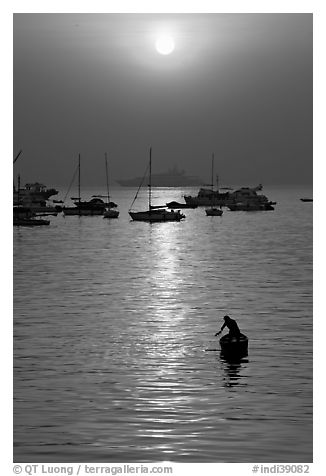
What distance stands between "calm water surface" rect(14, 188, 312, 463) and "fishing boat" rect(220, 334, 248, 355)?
504mm

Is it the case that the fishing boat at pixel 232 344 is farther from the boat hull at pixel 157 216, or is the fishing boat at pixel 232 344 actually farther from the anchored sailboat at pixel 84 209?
the anchored sailboat at pixel 84 209

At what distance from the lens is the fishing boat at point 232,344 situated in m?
33.8

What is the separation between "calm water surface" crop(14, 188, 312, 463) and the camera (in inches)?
953

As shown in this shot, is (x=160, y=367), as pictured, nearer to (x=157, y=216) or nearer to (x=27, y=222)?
(x=27, y=222)

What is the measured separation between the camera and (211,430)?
25125mm

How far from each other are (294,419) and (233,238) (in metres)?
98.9

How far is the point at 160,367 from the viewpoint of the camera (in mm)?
33562

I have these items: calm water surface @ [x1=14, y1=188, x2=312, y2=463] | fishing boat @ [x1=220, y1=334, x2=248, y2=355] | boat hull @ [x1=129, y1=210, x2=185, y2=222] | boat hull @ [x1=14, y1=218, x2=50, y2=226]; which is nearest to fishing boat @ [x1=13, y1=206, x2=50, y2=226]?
boat hull @ [x1=14, y1=218, x2=50, y2=226]

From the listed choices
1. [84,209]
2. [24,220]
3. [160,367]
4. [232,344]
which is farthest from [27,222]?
[232,344]

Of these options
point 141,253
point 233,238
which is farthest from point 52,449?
point 233,238

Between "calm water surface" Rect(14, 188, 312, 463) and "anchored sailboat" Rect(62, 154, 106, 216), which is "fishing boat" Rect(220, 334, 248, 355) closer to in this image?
"calm water surface" Rect(14, 188, 312, 463)

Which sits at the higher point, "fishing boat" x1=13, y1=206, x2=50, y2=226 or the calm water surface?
"fishing boat" x1=13, y1=206, x2=50, y2=226

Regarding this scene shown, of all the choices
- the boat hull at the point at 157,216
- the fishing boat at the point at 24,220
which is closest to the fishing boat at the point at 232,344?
the fishing boat at the point at 24,220

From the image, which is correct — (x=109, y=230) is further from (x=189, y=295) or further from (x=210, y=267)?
(x=189, y=295)
